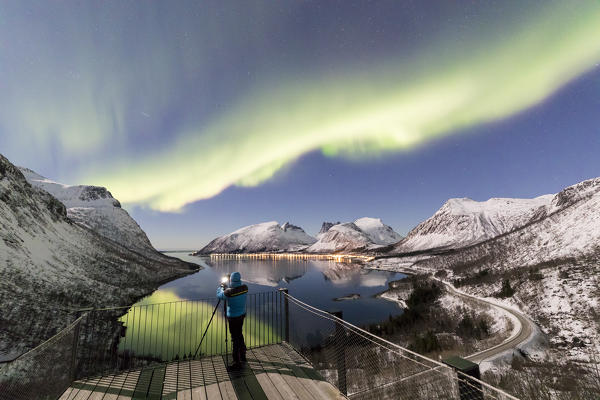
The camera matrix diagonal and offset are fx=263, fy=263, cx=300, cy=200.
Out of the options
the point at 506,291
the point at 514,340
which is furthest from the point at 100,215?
the point at 514,340

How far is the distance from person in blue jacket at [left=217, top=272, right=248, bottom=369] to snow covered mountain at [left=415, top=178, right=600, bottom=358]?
19.4 m

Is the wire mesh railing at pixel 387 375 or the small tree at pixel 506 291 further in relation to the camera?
the small tree at pixel 506 291

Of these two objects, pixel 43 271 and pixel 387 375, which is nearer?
pixel 387 375

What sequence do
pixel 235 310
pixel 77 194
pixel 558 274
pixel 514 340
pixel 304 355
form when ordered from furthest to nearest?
pixel 77 194 → pixel 558 274 → pixel 514 340 → pixel 304 355 → pixel 235 310

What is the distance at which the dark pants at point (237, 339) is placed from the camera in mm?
7672

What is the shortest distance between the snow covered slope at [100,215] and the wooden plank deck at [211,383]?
401 ft

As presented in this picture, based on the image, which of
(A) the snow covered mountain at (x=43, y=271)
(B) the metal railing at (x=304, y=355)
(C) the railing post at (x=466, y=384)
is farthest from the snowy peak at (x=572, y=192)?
(A) the snow covered mountain at (x=43, y=271)

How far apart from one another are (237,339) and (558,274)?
3680 centimetres

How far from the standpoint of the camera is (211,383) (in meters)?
6.68

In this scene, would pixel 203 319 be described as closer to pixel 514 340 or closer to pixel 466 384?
pixel 514 340

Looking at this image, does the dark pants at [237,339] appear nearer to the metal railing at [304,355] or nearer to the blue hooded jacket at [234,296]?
the blue hooded jacket at [234,296]

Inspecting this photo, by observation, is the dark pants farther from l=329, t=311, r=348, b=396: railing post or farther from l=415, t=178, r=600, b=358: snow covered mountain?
l=415, t=178, r=600, b=358: snow covered mountain

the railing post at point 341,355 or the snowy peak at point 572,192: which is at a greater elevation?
the snowy peak at point 572,192

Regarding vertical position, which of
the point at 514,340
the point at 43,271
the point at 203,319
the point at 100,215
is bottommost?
the point at 203,319
